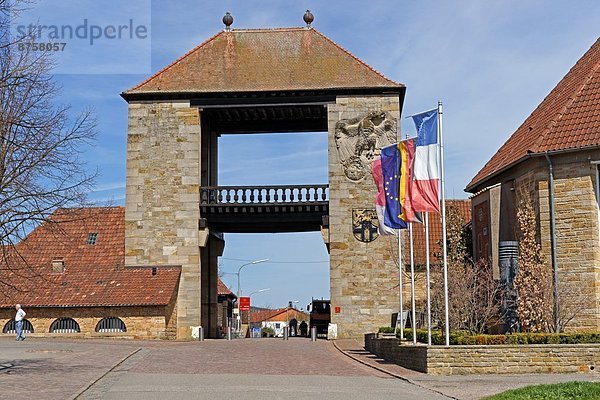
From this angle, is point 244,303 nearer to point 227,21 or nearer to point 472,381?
point 227,21

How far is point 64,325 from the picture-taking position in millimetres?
37531

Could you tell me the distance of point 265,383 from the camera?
17797mm

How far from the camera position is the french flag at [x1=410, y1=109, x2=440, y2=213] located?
2177cm

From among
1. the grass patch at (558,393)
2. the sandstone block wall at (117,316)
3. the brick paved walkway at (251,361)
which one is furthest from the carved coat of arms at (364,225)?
the grass patch at (558,393)

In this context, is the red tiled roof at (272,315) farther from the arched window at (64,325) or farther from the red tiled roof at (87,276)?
the arched window at (64,325)

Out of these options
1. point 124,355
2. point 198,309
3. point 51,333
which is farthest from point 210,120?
point 124,355

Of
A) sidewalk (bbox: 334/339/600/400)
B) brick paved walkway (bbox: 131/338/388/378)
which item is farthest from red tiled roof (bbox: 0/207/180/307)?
sidewalk (bbox: 334/339/600/400)

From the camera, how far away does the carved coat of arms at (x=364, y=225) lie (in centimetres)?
3900

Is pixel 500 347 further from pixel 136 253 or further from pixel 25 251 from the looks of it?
pixel 25 251

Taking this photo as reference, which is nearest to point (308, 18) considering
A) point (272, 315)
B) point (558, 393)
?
point (558, 393)

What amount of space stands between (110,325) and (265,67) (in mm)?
14211

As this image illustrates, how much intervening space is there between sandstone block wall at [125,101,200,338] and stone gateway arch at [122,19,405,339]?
0.15 ft

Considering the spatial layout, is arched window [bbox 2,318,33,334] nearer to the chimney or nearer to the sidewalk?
the chimney

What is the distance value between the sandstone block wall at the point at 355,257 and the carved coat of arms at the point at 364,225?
19 cm
